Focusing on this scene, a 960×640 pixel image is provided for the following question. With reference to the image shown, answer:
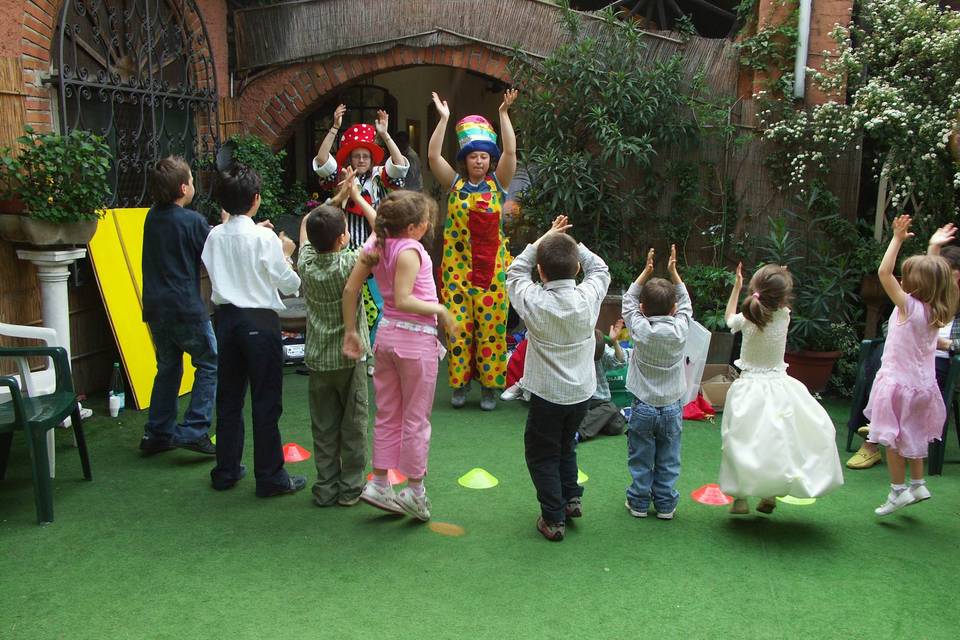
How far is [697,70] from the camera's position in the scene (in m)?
6.68

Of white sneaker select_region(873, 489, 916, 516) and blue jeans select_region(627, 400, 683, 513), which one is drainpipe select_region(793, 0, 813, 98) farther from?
blue jeans select_region(627, 400, 683, 513)

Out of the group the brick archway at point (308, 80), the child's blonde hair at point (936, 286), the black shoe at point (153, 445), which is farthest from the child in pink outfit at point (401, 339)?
the brick archway at point (308, 80)

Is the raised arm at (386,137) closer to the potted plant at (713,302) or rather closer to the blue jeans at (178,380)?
the blue jeans at (178,380)

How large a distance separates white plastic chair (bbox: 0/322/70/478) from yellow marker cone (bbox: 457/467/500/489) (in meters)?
2.04

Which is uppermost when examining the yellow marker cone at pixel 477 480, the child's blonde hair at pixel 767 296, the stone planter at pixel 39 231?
the stone planter at pixel 39 231

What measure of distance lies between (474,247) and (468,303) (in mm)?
368

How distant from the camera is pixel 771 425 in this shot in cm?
359

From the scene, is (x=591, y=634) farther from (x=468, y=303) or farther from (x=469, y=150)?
(x=469, y=150)

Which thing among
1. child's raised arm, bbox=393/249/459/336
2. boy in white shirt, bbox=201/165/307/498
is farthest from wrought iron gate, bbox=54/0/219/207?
child's raised arm, bbox=393/249/459/336

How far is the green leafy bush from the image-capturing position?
446 cm

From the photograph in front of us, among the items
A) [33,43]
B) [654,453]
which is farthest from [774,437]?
[33,43]

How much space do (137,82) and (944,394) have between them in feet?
18.3

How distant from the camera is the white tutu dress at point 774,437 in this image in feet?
11.7

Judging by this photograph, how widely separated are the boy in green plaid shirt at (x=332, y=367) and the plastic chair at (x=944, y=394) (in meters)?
2.95
